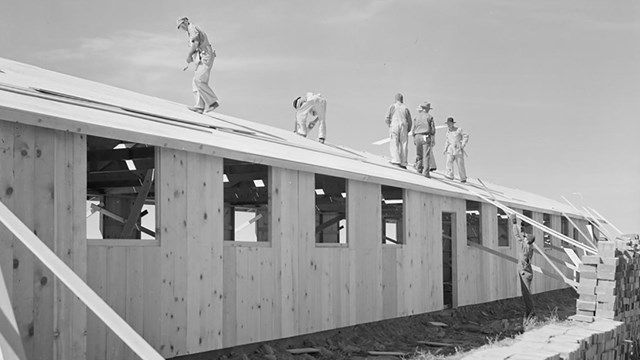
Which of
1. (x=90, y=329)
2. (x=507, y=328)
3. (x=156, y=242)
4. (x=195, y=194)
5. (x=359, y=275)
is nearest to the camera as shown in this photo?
(x=90, y=329)

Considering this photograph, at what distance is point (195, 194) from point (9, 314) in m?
4.98

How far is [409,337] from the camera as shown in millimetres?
16984

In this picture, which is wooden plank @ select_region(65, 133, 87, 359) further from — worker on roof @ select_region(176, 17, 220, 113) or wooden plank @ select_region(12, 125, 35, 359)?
worker on roof @ select_region(176, 17, 220, 113)

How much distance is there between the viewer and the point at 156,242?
34.9 ft

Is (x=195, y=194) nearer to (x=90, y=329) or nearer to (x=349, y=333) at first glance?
(x=90, y=329)

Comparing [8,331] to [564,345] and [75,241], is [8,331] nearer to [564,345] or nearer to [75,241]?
[75,241]

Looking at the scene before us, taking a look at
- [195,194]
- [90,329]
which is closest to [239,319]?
[195,194]

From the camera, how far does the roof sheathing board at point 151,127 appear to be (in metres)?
9.42

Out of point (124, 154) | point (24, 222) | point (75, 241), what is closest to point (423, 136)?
point (124, 154)

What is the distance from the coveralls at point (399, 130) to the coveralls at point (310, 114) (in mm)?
Result: 1915

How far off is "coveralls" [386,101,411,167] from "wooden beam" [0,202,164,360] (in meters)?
15.4

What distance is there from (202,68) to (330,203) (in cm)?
451

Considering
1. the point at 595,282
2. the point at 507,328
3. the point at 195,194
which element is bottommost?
the point at 507,328

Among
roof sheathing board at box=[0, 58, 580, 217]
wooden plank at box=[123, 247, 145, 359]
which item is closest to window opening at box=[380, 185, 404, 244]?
roof sheathing board at box=[0, 58, 580, 217]
